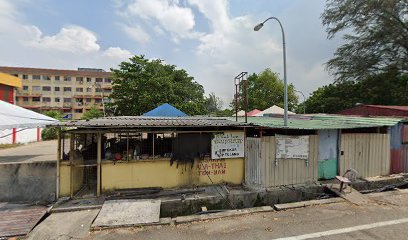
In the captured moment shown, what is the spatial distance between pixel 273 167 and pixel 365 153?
4.62 meters

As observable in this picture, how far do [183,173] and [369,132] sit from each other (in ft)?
28.3

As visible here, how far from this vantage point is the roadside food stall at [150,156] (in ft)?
27.6

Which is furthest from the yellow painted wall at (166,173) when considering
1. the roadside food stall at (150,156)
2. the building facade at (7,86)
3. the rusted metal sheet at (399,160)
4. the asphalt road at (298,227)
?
the building facade at (7,86)

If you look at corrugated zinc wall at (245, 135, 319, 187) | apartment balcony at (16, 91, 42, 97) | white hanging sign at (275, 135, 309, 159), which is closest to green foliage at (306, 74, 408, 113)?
corrugated zinc wall at (245, 135, 319, 187)

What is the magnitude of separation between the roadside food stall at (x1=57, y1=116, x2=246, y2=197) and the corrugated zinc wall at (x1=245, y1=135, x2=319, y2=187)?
53 cm

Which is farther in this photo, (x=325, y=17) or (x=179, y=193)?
(x=325, y=17)

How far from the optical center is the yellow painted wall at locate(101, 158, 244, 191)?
8.64 meters

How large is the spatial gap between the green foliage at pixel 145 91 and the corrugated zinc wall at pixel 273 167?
19.1 meters

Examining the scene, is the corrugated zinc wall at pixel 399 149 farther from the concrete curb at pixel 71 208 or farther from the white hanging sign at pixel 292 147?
the concrete curb at pixel 71 208

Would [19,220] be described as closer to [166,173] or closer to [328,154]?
[166,173]

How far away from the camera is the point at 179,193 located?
8.59m

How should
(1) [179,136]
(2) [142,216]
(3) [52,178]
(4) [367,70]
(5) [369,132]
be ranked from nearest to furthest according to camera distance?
1. (2) [142,216]
2. (3) [52,178]
3. (1) [179,136]
4. (5) [369,132]
5. (4) [367,70]

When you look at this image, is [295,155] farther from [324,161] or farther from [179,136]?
[179,136]

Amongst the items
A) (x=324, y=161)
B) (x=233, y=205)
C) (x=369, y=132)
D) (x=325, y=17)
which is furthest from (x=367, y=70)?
(x=233, y=205)
